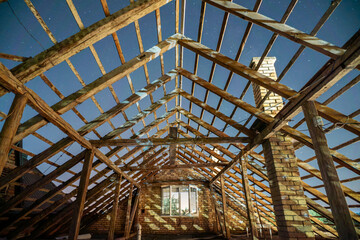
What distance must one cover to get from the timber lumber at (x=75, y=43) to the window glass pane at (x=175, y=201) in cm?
1115

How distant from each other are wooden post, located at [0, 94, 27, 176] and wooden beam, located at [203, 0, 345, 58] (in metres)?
3.22

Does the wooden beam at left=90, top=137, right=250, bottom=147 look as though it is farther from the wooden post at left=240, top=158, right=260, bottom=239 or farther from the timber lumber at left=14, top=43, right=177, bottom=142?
the timber lumber at left=14, top=43, right=177, bottom=142

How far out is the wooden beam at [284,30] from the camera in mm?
2292

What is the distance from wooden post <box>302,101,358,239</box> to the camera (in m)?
2.16

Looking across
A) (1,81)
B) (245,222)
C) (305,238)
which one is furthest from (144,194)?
(1,81)

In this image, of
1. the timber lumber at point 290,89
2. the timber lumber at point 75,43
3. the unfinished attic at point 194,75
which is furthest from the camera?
the timber lumber at point 75,43

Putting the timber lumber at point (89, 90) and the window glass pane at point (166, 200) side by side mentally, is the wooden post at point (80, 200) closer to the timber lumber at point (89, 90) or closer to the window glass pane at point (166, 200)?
the timber lumber at point (89, 90)

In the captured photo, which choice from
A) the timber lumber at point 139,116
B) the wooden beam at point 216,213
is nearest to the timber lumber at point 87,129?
the timber lumber at point 139,116

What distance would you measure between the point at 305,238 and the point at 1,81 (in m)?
5.24

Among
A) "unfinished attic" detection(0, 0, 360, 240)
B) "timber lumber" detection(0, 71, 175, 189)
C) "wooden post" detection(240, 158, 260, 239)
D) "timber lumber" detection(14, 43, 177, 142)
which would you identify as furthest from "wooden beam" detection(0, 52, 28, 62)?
"wooden post" detection(240, 158, 260, 239)

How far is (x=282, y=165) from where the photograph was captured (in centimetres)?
382

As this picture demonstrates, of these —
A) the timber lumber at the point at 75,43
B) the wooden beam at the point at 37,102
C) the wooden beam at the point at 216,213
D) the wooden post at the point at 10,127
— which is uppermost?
the timber lumber at the point at 75,43

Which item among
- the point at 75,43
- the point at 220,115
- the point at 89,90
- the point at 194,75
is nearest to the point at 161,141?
the point at 220,115

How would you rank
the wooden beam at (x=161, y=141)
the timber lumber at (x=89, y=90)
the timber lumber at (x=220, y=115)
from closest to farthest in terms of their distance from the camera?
the timber lumber at (x=89, y=90) → the timber lumber at (x=220, y=115) → the wooden beam at (x=161, y=141)
